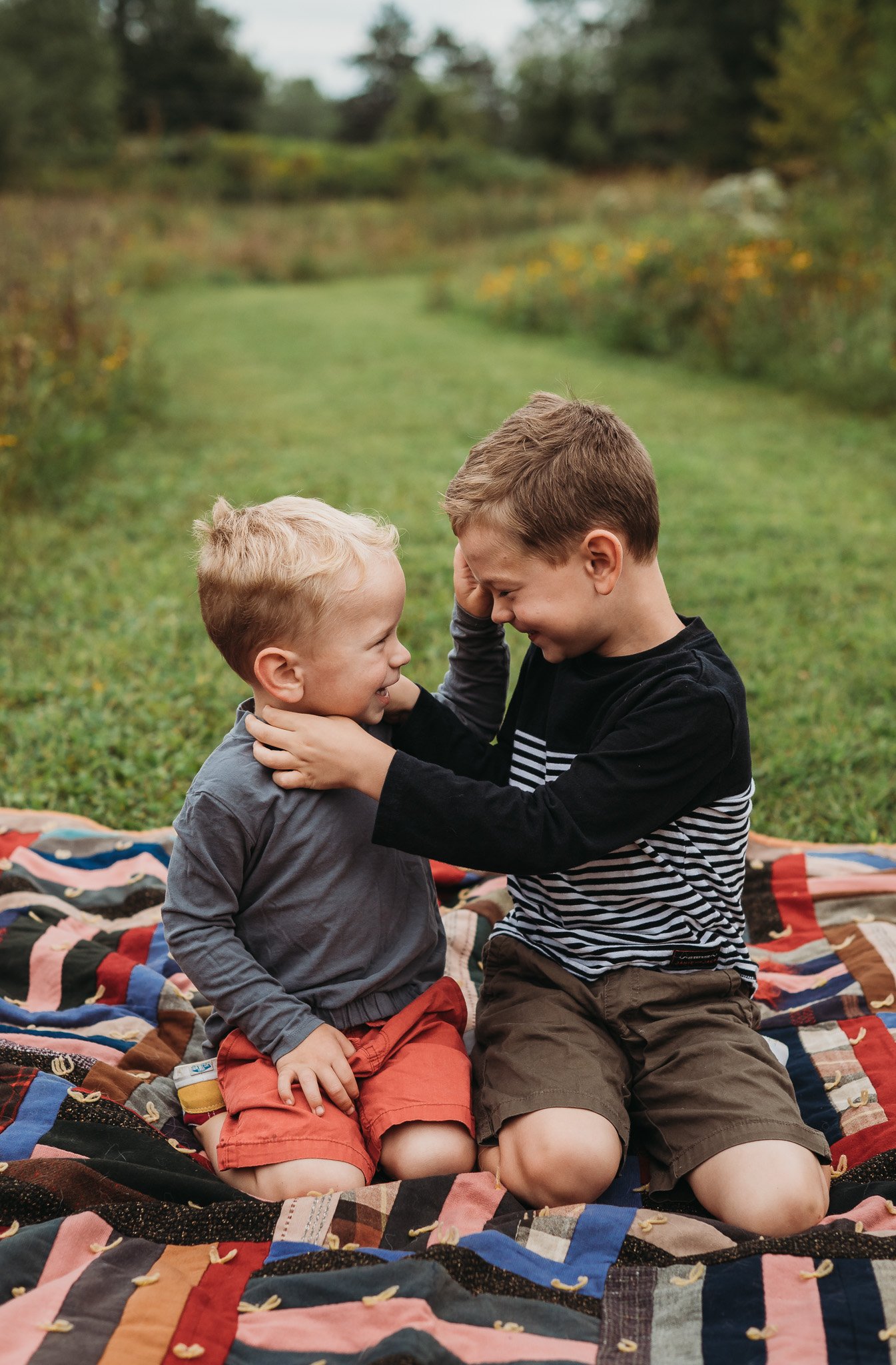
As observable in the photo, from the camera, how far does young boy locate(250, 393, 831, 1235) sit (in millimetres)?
1845

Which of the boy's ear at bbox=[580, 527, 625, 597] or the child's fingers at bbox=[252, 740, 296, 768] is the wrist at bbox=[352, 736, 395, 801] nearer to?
the child's fingers at bbox=[252, 740, 296, 768]

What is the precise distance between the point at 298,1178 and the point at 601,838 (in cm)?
75

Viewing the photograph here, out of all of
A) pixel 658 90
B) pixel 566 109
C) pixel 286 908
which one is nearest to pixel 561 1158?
pixel 286 908

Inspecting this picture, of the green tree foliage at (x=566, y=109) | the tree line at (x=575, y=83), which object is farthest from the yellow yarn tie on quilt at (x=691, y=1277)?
the green tree foliage at (x=566, y=109)

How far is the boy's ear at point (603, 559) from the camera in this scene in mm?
1964

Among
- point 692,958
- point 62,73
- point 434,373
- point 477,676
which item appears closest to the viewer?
point 692,958

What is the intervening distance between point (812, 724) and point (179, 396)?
20.4ft

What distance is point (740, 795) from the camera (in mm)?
2023

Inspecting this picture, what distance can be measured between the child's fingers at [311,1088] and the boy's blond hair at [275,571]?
70 cm

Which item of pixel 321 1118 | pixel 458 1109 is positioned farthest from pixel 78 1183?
pixel 458 1109

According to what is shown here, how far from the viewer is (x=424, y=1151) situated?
6.19 feet

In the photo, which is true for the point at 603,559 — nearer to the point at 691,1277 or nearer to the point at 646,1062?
the point at 646,1062

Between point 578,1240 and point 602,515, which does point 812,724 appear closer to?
point 602,515

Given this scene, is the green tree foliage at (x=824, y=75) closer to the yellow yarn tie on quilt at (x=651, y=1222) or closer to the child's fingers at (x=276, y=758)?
the child's fingers at (x=276, y=758)
